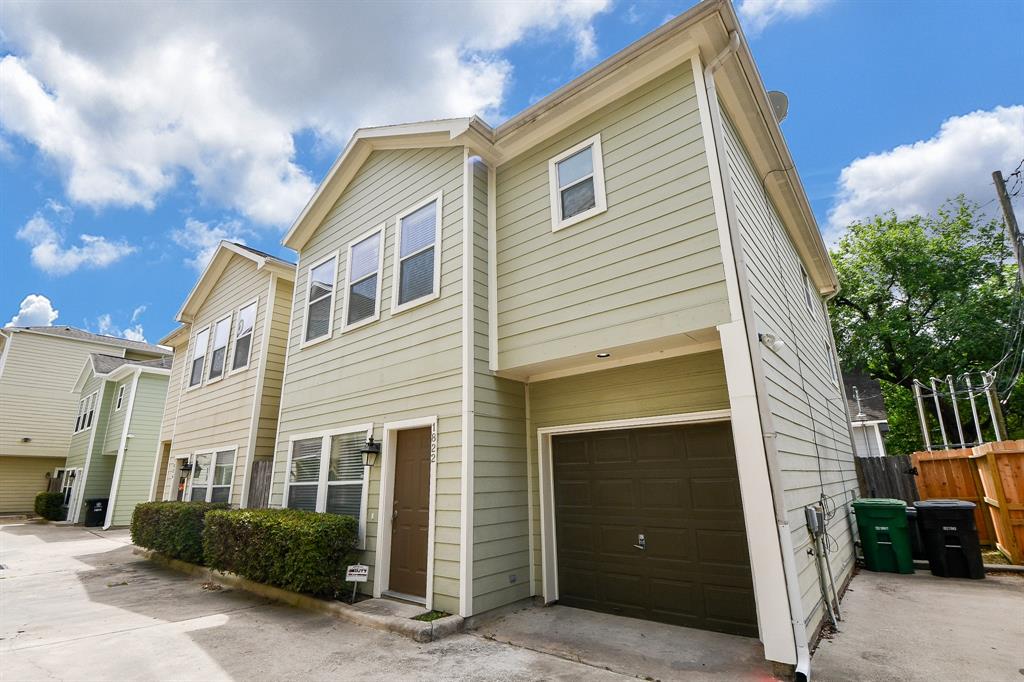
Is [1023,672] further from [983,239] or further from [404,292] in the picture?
[983,239]

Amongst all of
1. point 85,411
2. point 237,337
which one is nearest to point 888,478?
point 237,337

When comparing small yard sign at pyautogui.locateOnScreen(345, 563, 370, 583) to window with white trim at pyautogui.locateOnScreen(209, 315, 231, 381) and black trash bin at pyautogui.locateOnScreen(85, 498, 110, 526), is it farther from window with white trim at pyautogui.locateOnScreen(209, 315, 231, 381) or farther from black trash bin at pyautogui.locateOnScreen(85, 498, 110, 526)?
black trash bin at pyautogui.locateOnScreen(85, 498, 110, 526)

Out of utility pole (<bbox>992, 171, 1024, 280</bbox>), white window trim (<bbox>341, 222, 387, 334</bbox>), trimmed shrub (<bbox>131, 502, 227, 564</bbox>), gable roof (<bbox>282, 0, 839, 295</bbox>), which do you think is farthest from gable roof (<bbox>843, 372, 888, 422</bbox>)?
trimmed shrub (<bbox>131, 502, 227, 564</bbox>)

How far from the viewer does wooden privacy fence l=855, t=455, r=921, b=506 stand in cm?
991

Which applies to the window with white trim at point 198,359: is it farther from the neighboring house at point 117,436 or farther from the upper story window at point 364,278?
the upper story window at point 364,278

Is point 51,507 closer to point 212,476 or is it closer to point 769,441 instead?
point 212,476

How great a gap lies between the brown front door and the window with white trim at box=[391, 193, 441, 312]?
196 cm

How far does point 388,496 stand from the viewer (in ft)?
21.0

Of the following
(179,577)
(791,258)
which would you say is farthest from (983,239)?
(179,577)

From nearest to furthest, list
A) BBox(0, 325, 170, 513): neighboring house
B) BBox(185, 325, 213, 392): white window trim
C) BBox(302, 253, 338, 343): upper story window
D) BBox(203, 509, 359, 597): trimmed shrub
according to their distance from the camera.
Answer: BBox(203, 509, 359, 597): trimmed shrub
BBox(302, 253, 338, 343): upper story window
BBox(185, 325, 213, 392): white window trim
BBox(0, 325, 170, 513): neighboring house

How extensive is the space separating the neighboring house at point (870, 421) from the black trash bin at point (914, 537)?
12.1 meters

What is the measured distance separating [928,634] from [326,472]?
757 cm

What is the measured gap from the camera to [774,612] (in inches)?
144

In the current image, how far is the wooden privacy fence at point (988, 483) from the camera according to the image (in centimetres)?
713
